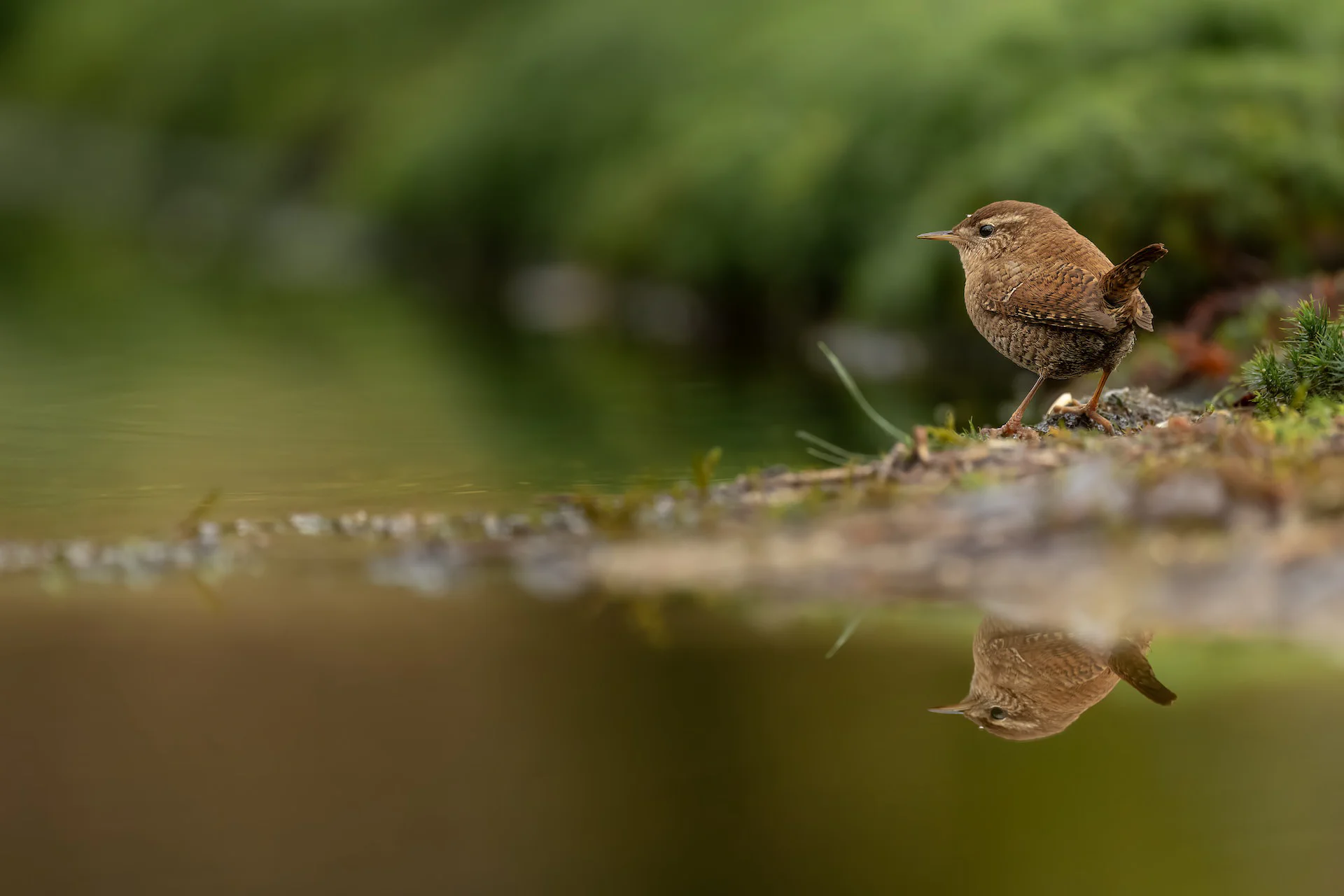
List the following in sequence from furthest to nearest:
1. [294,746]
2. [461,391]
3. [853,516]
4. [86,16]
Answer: [86,16] < [461,391] < [853,516] < [294,746]

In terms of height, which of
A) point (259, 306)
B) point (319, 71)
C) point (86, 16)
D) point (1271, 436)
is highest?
point (86, 16)

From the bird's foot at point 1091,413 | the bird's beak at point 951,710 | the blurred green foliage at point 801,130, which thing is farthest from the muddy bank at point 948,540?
the blurred green foliage at point 801,130

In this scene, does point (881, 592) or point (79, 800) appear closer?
point (79, 800)

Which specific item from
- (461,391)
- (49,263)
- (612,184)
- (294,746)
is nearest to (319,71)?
(49,263)

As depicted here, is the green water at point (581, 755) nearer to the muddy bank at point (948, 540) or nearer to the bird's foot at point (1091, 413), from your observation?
the muddy bank at point (948, 540)

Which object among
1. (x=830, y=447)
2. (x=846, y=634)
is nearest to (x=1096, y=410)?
(x=830, y=447)

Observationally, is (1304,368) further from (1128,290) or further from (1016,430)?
(1016,430)

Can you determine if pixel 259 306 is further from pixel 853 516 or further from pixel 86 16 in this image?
pixel 86 16

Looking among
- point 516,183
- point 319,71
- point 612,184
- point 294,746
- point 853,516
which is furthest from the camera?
point 319,71
